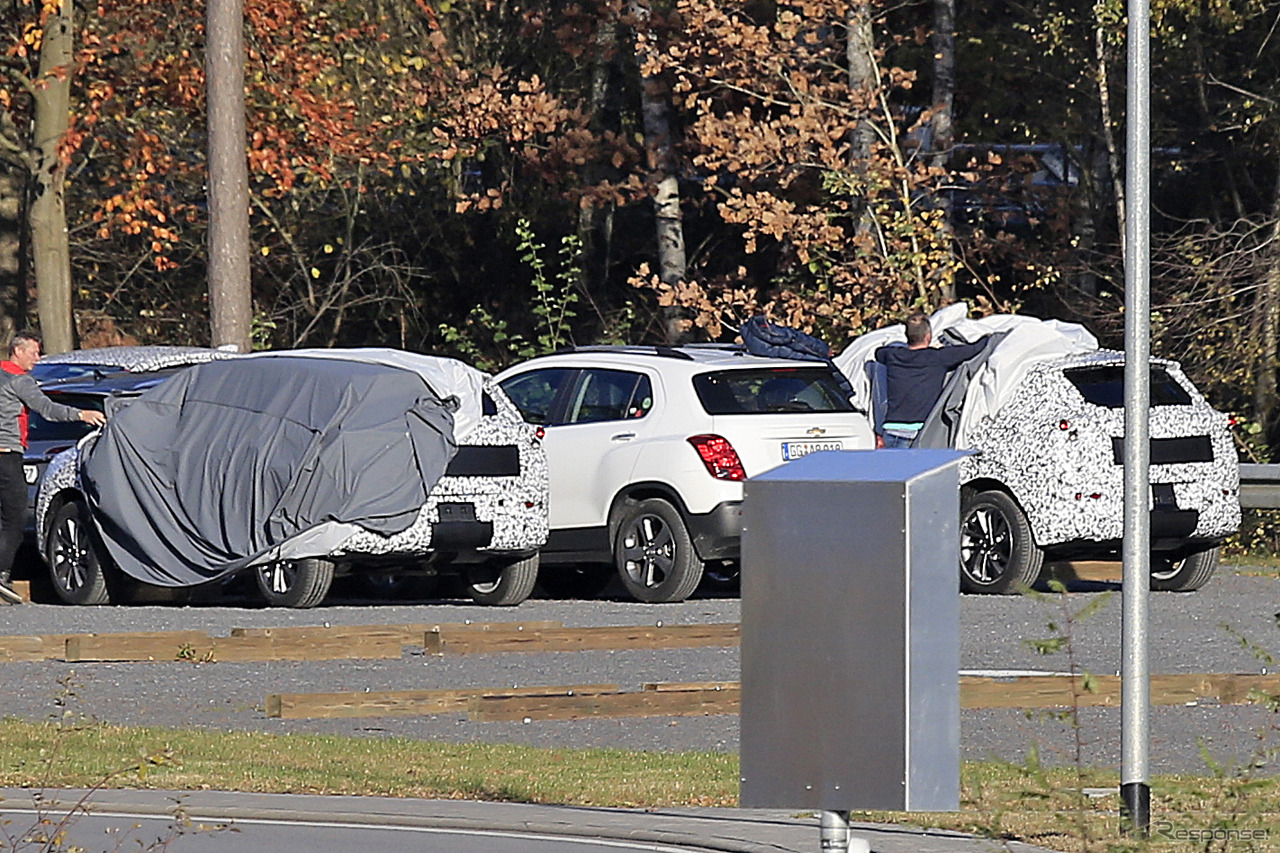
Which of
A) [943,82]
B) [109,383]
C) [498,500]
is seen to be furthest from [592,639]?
[943,82]

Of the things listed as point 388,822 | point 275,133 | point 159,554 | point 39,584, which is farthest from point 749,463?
point 275,133

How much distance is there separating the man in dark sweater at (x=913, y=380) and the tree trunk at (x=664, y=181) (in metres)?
8.84

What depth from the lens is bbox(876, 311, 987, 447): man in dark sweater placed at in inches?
762

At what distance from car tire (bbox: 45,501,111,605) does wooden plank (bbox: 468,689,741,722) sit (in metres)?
6.68

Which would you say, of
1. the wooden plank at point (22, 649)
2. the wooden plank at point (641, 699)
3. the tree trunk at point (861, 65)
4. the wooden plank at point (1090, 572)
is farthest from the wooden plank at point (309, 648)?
the tree trunk at point (861, 65)

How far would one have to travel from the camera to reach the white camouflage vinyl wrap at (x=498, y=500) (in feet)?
56.9

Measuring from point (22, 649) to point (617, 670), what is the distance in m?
3.21

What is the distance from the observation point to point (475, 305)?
1267 inches

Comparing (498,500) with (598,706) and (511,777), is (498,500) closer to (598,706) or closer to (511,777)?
(598,706)

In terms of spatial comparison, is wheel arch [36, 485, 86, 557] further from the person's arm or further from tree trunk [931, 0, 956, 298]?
tree trunk [931, 0, 956, 298]

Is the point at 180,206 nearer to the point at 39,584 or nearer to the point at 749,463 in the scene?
the point at 39,584

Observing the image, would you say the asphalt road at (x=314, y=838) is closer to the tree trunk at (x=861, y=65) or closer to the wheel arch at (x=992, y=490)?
the wheel arch at (x=992, y=490)

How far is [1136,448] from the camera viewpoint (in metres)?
8.88

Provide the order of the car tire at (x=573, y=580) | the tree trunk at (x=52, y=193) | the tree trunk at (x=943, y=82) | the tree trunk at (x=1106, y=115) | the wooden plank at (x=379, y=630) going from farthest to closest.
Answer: the tree trunk at (x=52, y=193), the tree trunk at (x=943, y=82), the tree trunk at (x=1106, y=115), the car tire at (x=573, y=580), the wooden plank at (x=379, y=630)
